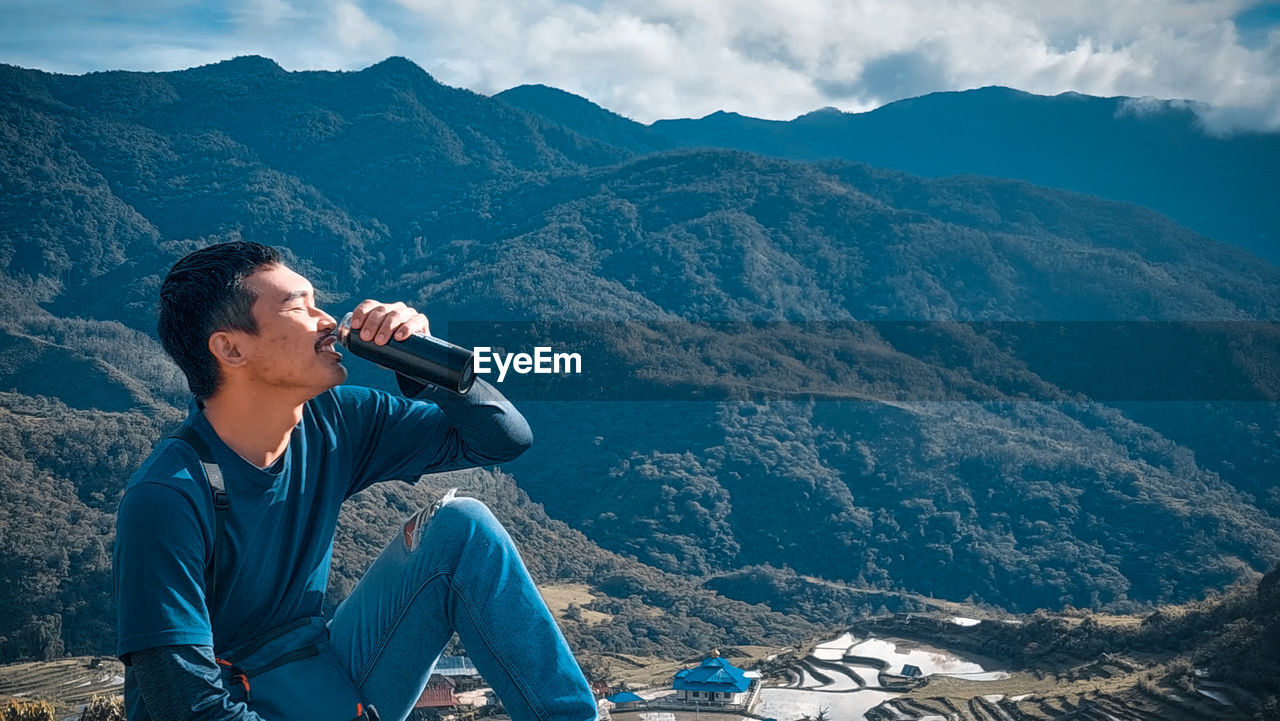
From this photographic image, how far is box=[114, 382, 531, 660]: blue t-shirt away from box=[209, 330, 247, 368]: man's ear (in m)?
0.12

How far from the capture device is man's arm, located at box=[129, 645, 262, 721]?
6.96 feet

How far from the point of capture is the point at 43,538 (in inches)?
1155

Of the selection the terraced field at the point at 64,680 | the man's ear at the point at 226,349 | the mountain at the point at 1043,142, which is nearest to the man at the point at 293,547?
the man's ear at the point at 226,349

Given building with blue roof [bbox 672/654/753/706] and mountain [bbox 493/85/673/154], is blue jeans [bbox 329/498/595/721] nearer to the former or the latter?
building with blue roof [bbox 672/654/753/706]

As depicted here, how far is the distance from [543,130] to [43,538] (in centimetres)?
9341

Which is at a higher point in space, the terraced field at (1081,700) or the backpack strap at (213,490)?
the backpack strap at (213,490)

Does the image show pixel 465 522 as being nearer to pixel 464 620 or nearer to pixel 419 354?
pixel 464 620

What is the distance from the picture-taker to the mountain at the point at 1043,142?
391 feet

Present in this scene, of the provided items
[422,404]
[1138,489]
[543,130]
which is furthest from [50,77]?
[422,404]

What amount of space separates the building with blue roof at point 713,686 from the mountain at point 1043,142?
107m

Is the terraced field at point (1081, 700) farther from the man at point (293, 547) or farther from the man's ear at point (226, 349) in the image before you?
the man's ear at point (226, 349)

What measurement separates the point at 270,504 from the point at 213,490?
186 millimetres

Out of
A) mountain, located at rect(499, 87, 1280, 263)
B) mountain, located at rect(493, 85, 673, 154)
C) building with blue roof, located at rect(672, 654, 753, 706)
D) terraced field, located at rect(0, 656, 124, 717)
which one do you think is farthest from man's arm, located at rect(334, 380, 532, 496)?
mountain, located at rect(493, 85, 673, 154)

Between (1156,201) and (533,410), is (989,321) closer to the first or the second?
(533,410)
